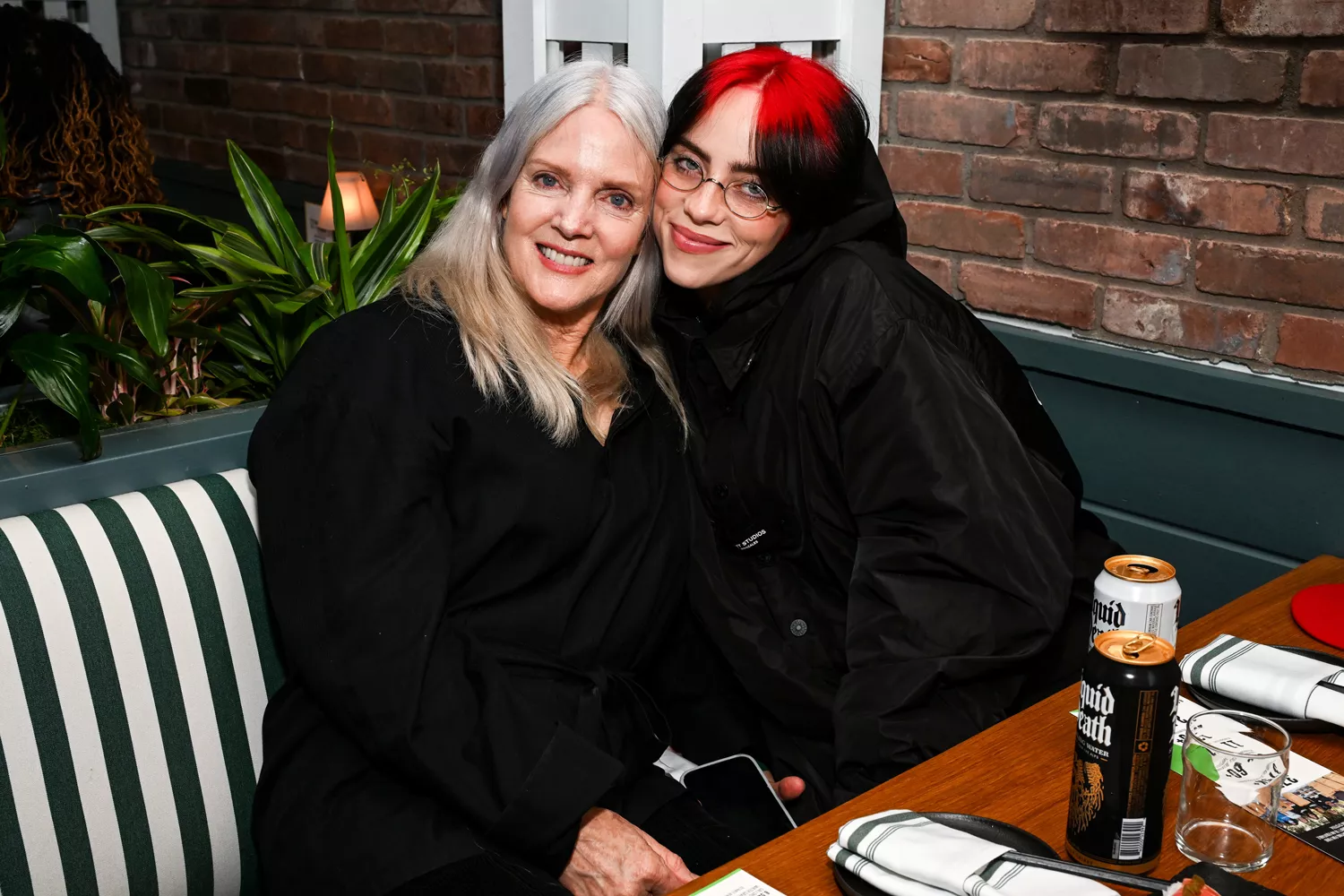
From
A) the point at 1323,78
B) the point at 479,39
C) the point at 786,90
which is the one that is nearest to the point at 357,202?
the point at 479,39

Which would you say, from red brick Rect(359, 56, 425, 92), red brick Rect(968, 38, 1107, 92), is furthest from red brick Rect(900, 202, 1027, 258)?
red brick Rect(359, 56, 425, 92)

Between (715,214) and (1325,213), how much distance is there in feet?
3.24

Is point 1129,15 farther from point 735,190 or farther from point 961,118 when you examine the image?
point 735,190

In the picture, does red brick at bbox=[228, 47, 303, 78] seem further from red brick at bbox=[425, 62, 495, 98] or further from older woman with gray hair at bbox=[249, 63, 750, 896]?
older woman with gray hair at bbox=[249, 63, 750, 896]

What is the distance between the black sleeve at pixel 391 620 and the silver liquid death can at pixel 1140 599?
612 millimetres

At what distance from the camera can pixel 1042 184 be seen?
7.54 feet

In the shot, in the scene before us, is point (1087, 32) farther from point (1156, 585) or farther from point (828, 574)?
point (1156, 585)

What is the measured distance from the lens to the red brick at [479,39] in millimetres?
3084

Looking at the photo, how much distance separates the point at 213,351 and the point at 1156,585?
1556 millimetres

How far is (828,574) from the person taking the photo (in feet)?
5.67

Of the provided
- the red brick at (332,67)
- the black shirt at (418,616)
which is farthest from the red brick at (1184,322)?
the red brick at (332,67)

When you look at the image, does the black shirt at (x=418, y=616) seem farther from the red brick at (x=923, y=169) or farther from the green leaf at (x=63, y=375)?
the red brick at (x=923, y=169)

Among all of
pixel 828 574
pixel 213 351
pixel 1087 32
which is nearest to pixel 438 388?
pixel 828 574

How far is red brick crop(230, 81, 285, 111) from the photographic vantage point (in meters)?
3.81
